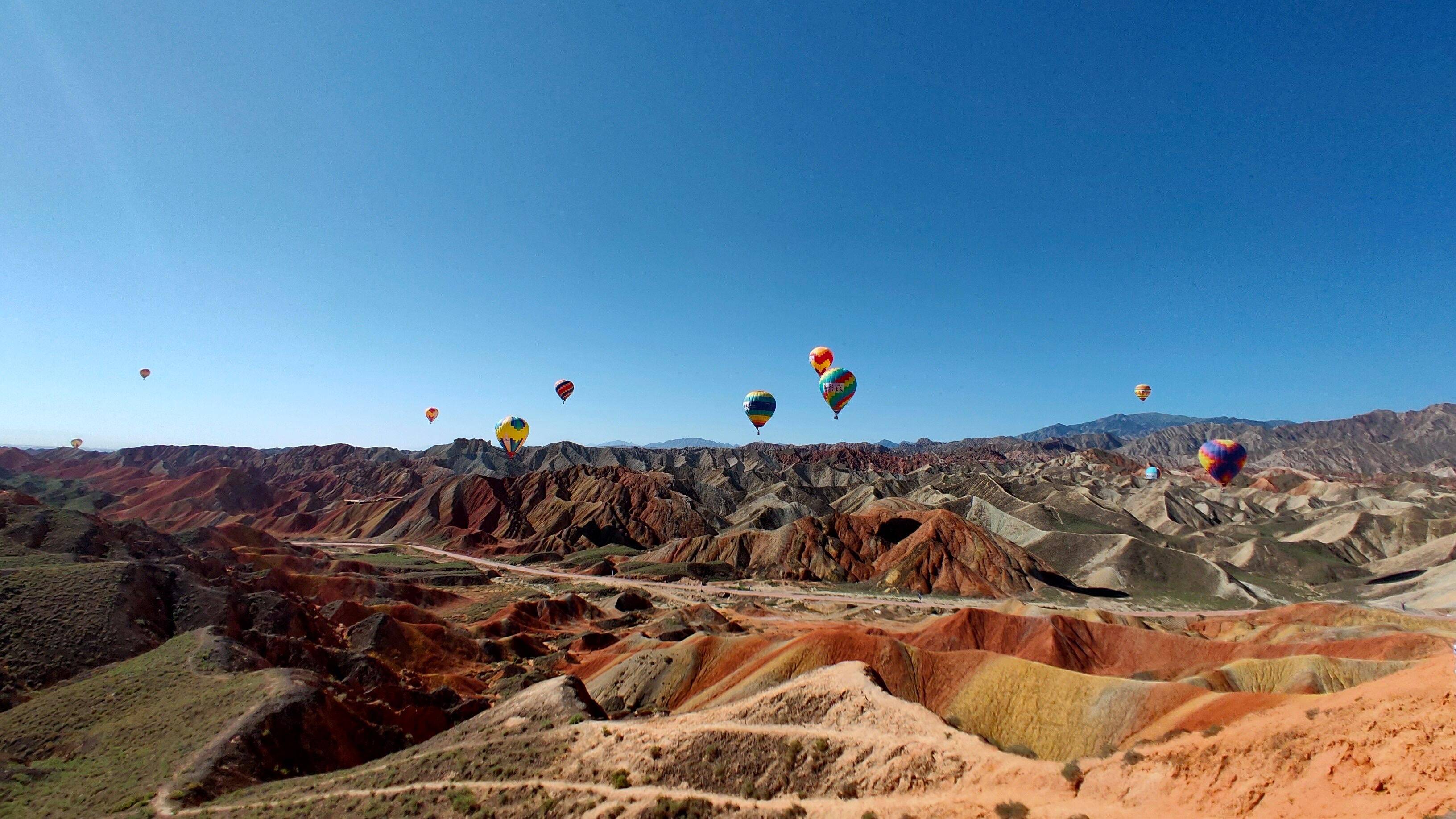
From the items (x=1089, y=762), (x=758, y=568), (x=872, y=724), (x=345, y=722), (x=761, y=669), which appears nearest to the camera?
(x=1089, y=762)

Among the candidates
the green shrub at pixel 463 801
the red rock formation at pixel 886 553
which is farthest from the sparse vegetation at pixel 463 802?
the red rock formation at pixel 886 553

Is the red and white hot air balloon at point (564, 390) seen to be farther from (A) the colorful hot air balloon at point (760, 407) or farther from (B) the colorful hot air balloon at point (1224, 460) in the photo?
(B) the colorful hot air balloon at point (1224, 460)

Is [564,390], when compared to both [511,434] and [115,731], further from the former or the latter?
[115,731]

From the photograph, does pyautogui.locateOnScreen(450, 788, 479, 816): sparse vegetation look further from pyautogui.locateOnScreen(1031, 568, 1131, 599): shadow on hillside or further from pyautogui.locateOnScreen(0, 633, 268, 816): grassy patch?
pyautogui.locateOnScreen(1031, 568, 1131, 599): shadow on hillside

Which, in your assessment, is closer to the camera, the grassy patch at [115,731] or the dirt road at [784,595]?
the grassy patch at [115,731]

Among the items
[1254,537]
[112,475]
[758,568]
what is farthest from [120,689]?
[112,475]

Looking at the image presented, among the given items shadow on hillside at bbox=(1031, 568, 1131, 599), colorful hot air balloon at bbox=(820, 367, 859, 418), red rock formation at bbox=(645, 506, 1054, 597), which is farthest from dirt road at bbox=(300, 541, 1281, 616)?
colorful hot air balloon at bbox=(820, 367, 859, 418)

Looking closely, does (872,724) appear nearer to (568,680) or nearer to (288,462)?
(568,680)
